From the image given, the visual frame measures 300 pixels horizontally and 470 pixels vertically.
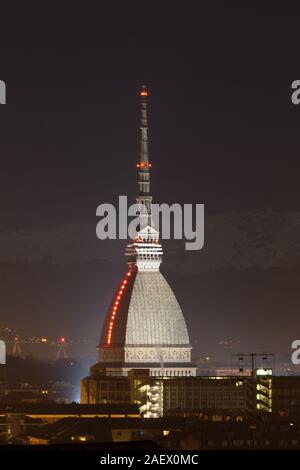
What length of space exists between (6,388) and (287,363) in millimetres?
36285

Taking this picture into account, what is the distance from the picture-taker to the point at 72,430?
101 meters

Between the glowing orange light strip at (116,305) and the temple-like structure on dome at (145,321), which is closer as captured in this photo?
the temple-like structure on dome at (145,321)

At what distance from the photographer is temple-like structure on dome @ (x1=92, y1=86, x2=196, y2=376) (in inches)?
6225

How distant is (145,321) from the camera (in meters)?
161

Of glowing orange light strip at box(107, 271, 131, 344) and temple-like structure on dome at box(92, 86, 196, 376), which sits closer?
temple-like structure on dome at box(92, 86, 196, 376)

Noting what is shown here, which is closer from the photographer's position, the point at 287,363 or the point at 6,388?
the point at 6,388

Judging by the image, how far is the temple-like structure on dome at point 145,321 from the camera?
158 metres

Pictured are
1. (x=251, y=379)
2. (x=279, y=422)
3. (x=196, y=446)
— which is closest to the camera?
(x=196, y=446)
